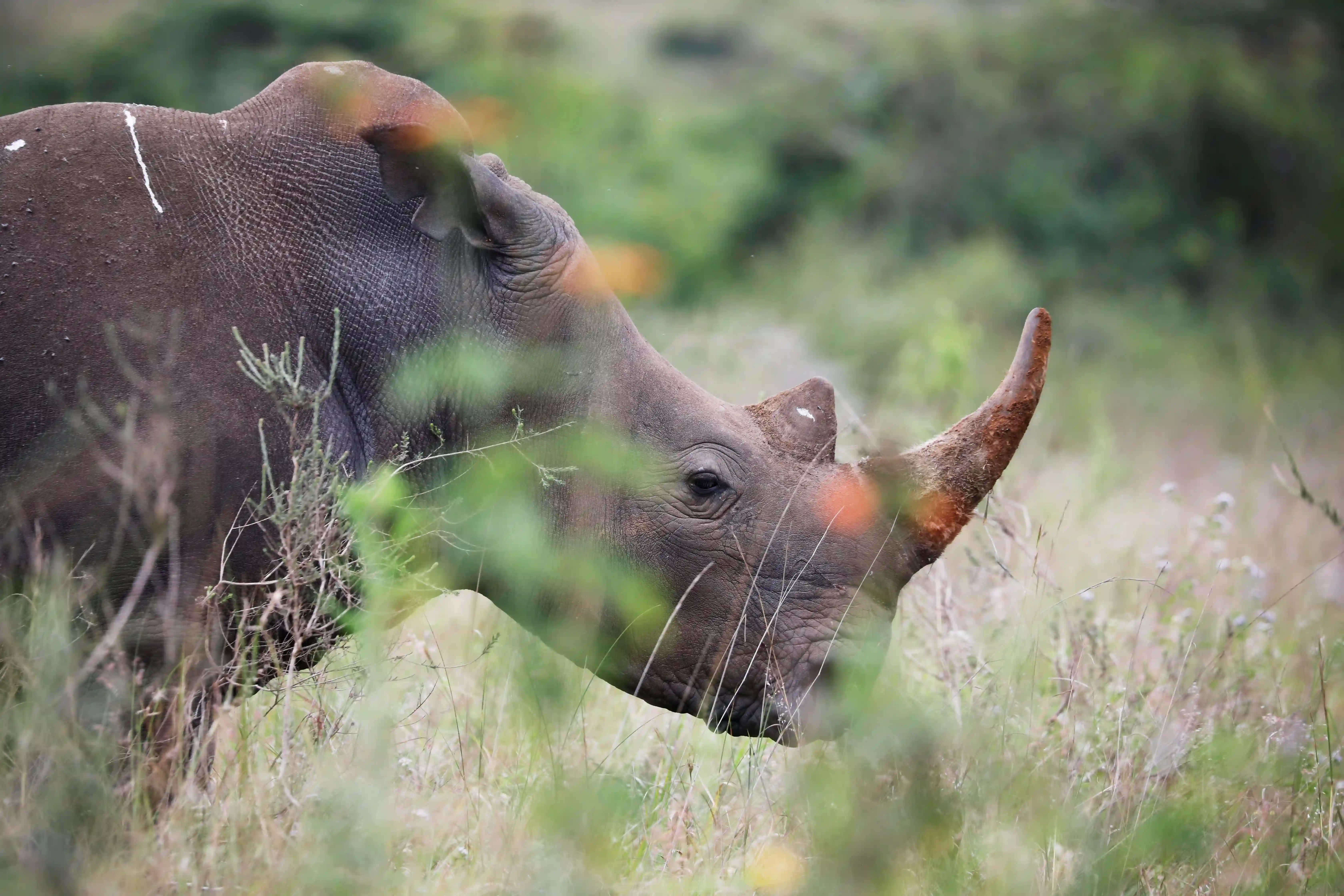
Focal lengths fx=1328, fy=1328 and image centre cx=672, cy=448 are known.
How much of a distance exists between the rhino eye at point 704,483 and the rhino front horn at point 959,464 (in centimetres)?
48

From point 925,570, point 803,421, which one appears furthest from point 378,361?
point 925,570

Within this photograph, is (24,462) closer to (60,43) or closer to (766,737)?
(766,737)

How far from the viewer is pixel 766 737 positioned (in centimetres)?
414

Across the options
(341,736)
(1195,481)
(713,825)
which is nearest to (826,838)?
(713,825)

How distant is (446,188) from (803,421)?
134 centimetres

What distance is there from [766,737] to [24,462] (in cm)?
226

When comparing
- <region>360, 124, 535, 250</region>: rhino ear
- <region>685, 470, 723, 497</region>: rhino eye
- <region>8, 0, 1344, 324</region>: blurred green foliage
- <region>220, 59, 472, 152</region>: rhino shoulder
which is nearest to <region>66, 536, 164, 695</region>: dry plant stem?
<region>360, 124, 535, 250</region>: rhino ear

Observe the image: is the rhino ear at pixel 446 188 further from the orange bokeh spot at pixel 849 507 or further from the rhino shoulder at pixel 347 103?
the orange bokeh spot at pixel 849 507

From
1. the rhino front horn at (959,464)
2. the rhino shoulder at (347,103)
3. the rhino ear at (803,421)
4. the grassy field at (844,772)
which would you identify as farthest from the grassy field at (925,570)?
the rhino shoulder at (347,103)

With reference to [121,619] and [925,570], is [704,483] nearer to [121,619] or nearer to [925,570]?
[121,619]

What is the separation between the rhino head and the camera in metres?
4.04

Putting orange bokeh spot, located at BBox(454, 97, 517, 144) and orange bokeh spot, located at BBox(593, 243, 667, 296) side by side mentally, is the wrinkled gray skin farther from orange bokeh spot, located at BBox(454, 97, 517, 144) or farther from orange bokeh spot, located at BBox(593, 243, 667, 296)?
orange bokeh spot, located at BBox(454, 97, 517, 144)

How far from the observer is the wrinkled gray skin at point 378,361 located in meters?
3.45

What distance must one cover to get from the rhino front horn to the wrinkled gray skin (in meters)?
0.01
